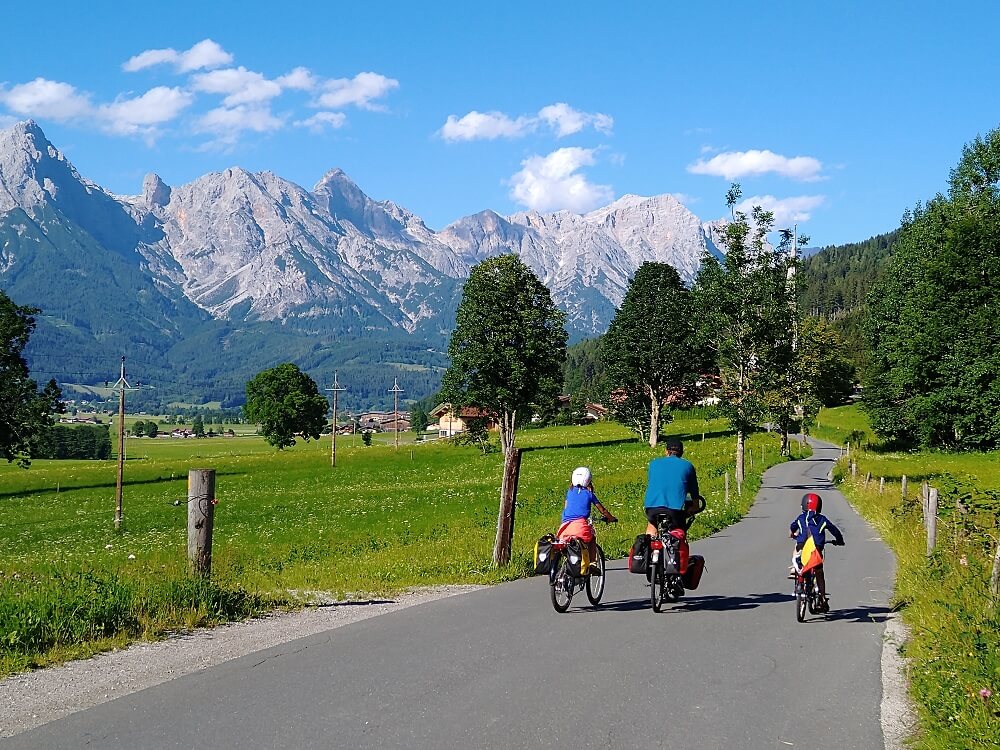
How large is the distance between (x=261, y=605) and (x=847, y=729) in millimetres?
7396

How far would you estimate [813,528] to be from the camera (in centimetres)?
1241

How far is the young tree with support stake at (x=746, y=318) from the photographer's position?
43.7 metres

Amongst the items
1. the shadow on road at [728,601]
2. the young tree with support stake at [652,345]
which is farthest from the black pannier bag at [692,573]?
the young tree with support stake at [652,345]

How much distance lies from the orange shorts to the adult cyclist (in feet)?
2.79

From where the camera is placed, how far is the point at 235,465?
8081 cm

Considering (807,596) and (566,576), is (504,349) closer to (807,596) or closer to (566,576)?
(566,576)

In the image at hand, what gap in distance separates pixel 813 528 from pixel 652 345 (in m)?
58.5

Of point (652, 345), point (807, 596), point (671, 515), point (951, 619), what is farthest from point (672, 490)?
point (652, 345)

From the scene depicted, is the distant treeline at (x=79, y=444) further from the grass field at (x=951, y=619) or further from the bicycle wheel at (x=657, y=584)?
the bicycle wheel at (x=657, y=584)

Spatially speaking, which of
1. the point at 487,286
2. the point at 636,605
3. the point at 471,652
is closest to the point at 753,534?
the point at 636,605

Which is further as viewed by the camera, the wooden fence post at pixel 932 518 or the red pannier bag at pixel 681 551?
the wooden fence post at pixel 932 518

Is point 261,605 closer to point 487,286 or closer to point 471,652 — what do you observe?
point 471,652

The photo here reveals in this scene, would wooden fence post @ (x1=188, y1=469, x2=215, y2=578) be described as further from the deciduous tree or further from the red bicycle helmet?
the deciduous tree

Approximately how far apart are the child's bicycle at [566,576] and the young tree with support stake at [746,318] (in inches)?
1250
